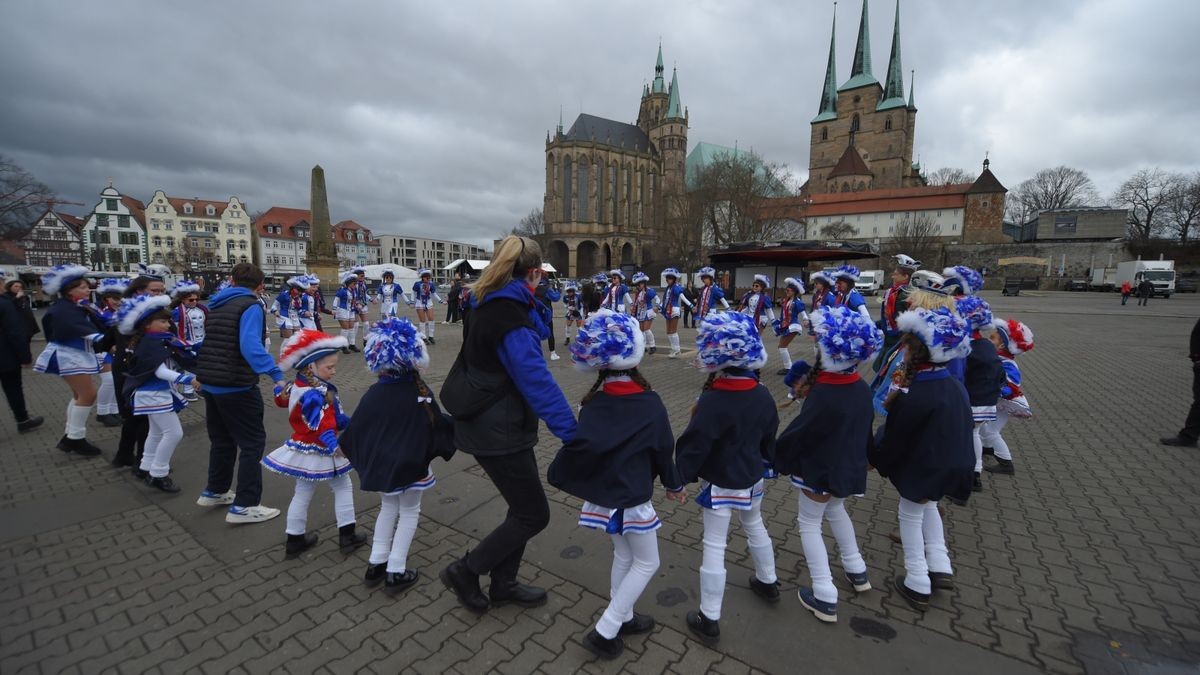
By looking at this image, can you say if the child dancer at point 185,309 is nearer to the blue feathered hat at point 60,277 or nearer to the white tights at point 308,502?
the blue feathered hat at point 60,277

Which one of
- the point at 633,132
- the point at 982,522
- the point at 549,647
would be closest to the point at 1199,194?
the point at 633,132

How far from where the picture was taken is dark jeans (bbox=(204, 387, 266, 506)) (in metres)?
3.89

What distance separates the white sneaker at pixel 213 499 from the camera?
4.29 meters

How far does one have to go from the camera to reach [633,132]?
310 ft

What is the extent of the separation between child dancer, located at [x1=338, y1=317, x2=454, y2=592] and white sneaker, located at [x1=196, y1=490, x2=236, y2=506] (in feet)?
6.79

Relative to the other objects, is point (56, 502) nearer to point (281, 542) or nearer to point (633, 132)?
Result: point (281, 542)

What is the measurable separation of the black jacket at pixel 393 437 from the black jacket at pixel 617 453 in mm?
897

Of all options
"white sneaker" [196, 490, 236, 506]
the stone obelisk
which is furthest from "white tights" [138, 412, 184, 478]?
the stone obelisk

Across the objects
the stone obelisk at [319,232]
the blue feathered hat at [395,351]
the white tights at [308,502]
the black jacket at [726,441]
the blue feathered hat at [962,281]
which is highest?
the stone obelisk at [319,232]

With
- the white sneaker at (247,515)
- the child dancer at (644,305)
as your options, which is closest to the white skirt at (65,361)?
the white sneaker at (247,515)

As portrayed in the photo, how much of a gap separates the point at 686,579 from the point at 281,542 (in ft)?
9.78

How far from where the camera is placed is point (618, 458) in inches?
97.3

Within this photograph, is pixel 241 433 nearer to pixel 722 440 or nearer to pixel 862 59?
pixel 722 440

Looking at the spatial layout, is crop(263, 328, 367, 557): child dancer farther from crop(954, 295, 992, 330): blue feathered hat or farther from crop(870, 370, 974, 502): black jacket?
crop(954, 295, 992, 330): blue feathered hat
